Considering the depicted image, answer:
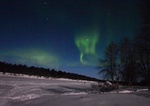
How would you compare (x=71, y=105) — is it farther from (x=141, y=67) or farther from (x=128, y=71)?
(x=128, y=71)

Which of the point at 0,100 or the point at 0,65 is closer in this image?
the point at 0,100

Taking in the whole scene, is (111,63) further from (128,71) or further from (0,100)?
(0,100)

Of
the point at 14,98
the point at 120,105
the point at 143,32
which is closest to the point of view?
the point at 120,105

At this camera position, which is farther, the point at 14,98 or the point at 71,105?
the point at 14,98

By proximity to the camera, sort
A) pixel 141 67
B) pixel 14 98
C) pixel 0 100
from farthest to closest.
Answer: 1. pixel 141 67
2. pixel 14 98
3. pixel 0 100

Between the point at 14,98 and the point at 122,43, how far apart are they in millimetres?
21049

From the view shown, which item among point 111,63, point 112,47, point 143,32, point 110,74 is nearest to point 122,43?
point 112,47

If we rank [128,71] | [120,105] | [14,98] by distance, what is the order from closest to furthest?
[120,105]
[14,98]
[128,71]

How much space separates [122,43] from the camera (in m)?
24.2

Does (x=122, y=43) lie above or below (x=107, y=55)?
above

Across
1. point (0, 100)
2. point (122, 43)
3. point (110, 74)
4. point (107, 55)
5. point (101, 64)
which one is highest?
point (122, 43)

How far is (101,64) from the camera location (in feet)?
80.6

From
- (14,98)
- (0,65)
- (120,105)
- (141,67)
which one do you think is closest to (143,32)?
(120,105)

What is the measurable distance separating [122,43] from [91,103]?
21.2m
